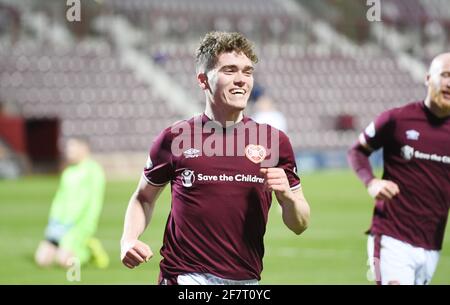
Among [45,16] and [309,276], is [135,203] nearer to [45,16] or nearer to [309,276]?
[309,276]

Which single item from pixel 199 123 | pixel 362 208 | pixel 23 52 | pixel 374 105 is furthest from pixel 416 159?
pixel 374 105

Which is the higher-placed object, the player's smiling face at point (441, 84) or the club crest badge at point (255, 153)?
the player's smiling face at point (441, 84)

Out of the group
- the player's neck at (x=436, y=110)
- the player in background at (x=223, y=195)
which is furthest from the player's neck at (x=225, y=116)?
the player's neck at (x=436, y=110)

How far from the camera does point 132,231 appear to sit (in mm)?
6035

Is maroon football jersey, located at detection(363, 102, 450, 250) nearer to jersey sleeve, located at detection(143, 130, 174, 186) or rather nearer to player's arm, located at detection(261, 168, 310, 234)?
player's arm, located at detection(261, 168, 310, 234)

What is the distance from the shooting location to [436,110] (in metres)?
7.88

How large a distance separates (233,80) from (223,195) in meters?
0.67

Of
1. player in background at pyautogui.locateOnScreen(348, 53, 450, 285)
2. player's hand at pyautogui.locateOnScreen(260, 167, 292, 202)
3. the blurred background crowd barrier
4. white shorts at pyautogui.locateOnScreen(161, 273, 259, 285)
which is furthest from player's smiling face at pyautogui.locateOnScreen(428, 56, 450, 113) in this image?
the blurred background crowd barrier

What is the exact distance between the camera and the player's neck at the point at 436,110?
7836 millimetres

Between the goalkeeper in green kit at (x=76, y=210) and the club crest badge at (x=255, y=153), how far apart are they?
7.93 metres

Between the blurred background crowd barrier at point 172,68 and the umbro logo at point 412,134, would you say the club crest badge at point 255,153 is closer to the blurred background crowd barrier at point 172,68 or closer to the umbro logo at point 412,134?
the umbro logo at point 412,134

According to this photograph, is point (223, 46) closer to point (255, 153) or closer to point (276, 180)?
point (255, 153)

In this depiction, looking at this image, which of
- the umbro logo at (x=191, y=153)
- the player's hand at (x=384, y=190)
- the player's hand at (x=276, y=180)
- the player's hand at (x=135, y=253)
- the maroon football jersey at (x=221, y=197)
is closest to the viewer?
the player's hand at (x=276, y=180)

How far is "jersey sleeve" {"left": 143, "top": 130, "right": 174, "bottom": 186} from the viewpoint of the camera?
603 centimetres
